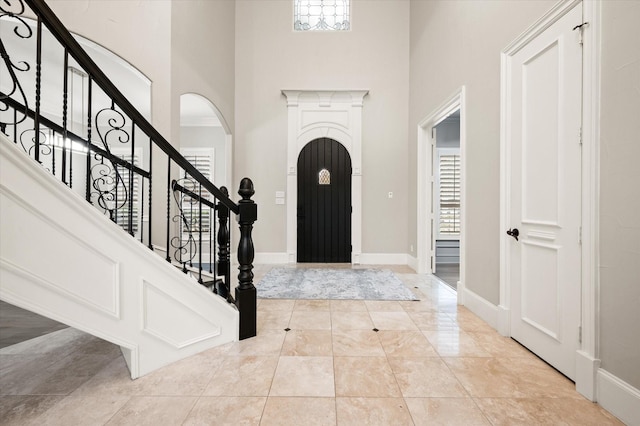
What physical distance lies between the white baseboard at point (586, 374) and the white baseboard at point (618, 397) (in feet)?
0.08

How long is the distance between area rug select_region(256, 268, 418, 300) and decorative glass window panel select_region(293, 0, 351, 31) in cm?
470

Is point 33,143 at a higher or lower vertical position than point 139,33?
lower

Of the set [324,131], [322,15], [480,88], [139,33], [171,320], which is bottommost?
[171,320]

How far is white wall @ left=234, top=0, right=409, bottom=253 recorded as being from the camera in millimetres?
5652

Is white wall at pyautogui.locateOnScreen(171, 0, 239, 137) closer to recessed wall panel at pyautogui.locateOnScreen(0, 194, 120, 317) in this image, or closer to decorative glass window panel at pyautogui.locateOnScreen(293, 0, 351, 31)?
decorative glass window panel at pyautogui.locateOnScreen(293, 0, 351, 31)

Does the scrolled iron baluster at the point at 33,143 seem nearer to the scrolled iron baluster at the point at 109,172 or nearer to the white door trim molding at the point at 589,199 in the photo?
the scrolled iron baluster at the point at 109,172

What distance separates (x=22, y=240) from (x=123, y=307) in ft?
2.06

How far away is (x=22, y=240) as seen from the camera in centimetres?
144

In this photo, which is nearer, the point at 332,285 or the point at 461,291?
the point at 461,291

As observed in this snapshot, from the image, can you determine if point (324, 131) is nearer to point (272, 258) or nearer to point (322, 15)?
point (322, 15)

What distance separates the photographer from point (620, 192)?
1.58 metres

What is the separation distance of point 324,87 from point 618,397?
5552mm

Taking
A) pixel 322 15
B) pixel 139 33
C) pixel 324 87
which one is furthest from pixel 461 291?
pixel 322 15

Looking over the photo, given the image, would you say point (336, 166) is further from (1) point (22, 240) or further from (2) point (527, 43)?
(1) point (22, 240)
